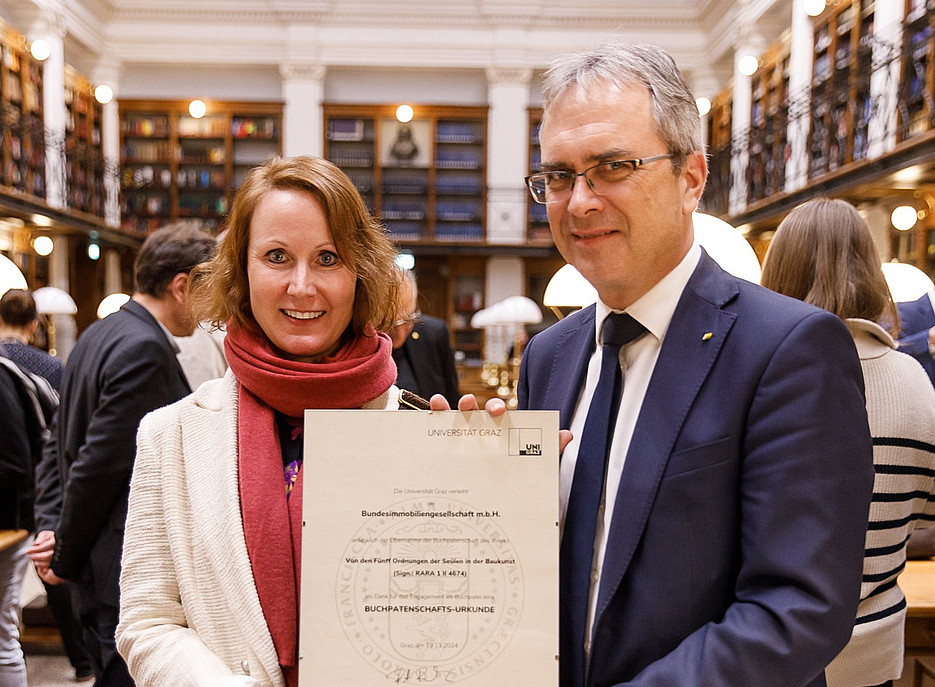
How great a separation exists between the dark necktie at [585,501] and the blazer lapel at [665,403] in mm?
55

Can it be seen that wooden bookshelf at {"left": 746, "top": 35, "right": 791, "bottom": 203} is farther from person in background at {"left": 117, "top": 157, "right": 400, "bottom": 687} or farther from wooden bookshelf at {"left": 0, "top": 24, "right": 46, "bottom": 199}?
wooden bookshelf at {"left": 0, "top": 24, "right": 46, "bottom": 199}

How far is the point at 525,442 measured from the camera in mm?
1053

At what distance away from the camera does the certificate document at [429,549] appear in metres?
1.02

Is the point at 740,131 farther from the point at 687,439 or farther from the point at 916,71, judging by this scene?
the point at 687,439

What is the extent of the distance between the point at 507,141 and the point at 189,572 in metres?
11.5

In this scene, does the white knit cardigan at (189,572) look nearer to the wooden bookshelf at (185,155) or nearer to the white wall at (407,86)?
the wooden bookshelf at (185,155)

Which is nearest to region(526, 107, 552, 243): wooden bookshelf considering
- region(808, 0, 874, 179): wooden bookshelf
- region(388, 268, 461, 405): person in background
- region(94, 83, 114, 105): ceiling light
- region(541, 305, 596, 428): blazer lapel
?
region(808, 0, 874, 179): wooden bookshelf

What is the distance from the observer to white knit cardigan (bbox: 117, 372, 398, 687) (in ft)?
3.60

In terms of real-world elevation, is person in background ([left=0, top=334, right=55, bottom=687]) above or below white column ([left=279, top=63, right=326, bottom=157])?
below

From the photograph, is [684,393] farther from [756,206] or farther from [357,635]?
[756,206]

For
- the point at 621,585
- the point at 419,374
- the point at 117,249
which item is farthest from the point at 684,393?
the point at 117,249

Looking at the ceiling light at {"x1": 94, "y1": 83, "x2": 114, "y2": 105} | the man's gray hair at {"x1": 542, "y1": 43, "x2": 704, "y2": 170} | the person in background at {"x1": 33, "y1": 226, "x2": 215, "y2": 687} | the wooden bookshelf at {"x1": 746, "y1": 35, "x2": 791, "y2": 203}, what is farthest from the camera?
the ceiling light at {"x1": 94, "y1": 83, "x2": 114, "y2": 105}

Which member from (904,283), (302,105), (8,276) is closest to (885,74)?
(904,283)

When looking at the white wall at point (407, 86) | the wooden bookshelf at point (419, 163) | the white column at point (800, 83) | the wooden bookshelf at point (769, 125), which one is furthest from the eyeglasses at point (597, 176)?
the white wall at point (407, 86)
